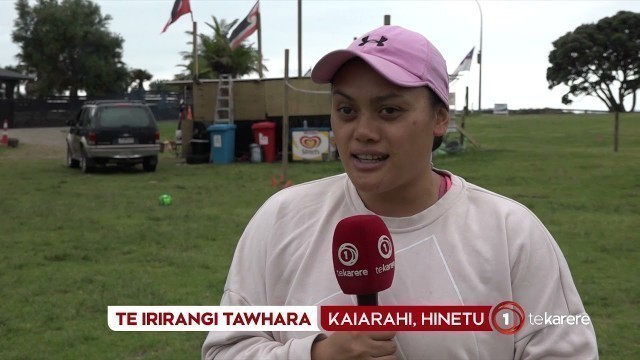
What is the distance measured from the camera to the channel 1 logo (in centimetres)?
204

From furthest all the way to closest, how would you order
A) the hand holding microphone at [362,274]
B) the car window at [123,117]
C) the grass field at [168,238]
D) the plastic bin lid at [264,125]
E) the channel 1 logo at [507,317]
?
the plastic bin lid at [264,125] → the car window at [123,117] → the grass field at [168,238] → the channel 1 logo at [507,317] → the hand holding microphone at [362,274]

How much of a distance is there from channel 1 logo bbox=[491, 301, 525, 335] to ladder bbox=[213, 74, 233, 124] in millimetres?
21309

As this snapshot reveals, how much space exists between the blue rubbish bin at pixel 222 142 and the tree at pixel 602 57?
47926 mm

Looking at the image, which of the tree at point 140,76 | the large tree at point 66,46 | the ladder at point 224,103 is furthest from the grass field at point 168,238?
the tree at point 140,76

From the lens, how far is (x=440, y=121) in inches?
91.7

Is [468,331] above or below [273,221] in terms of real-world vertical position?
below

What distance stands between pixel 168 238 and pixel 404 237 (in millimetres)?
8338

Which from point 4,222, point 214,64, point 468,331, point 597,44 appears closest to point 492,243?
point 468,331

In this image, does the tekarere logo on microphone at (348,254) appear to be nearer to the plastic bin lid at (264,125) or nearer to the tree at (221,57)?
the plastic bin lid at (264,125)

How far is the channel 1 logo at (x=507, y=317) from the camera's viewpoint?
204 cm

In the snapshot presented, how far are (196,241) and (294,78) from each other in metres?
13.3

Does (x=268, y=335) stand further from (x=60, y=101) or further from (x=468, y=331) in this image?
(x=60, y=101)

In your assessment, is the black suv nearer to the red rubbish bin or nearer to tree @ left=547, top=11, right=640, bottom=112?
the red rubbish bin

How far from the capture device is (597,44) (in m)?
65.4
